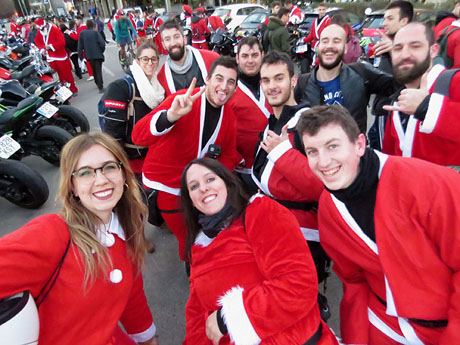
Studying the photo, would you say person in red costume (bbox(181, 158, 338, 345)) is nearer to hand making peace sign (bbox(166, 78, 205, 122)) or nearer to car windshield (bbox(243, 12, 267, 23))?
hand making peace sign (bbox(166, 78, 205, 122))

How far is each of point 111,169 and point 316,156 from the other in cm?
100

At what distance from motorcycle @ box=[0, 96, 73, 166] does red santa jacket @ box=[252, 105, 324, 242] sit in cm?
358

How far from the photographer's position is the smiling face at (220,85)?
7.63 feet

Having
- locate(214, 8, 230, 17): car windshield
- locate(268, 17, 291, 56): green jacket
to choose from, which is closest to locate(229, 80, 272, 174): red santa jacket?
locate(268, 17, 291, 56): green jacket

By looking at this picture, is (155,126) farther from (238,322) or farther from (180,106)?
(238,322)

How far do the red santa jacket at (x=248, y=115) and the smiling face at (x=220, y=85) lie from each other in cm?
48

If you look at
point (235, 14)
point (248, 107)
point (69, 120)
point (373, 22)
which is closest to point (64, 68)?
point (69, 120)

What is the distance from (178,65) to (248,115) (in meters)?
1.22

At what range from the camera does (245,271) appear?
4.95 ft

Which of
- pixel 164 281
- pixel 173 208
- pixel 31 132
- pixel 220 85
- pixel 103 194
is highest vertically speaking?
pixel 220 85

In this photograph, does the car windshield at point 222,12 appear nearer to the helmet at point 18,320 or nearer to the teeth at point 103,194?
the teeth at point 103,194

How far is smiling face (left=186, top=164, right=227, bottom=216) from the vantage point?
1.68 metres

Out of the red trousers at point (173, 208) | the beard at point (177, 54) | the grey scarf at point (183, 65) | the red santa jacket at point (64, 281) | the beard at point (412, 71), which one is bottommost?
the red trousers at point (173, 208)

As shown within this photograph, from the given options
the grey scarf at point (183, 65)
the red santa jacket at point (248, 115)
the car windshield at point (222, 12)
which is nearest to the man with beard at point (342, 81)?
the red santa jacket at point (248, 115)
